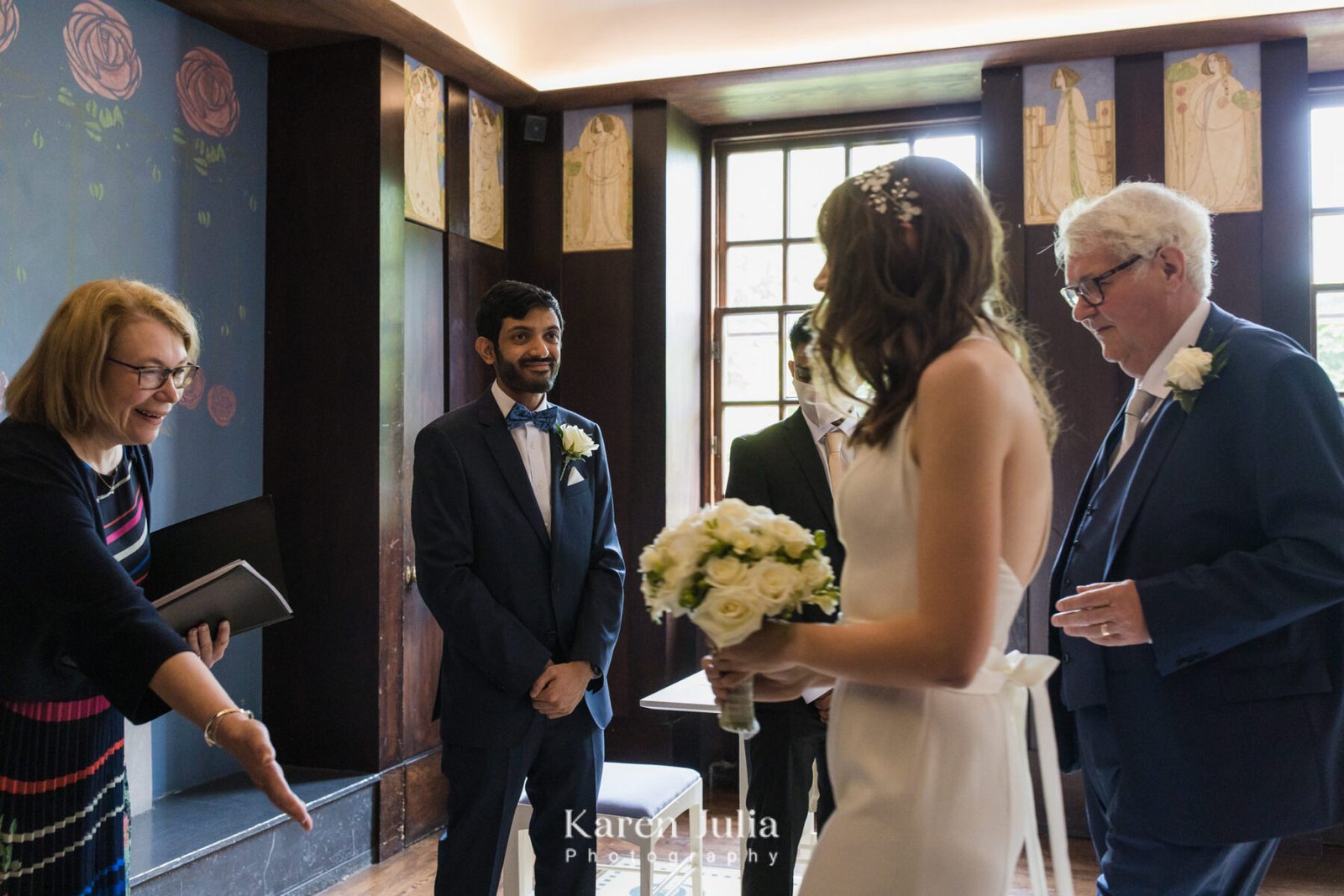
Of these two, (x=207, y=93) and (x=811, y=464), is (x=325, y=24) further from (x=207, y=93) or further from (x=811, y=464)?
(x=811, y=464)

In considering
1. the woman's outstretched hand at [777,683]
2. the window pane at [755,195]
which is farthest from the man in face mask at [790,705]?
the window pane at [755,195]

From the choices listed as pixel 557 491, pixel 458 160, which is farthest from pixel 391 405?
A: pixel 557 491

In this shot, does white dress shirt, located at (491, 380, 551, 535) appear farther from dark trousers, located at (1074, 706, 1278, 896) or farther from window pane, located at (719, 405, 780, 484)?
window pane, located at (719, 405, 780, 484)

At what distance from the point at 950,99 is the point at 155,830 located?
14.4ft

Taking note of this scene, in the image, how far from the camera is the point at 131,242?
388 cm

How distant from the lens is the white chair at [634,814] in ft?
10.5

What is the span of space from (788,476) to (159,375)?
165cm

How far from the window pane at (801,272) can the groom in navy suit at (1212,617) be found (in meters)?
3.42

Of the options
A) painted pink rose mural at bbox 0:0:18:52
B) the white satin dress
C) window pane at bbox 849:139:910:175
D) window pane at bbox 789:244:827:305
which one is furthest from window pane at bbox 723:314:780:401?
the white satin dress

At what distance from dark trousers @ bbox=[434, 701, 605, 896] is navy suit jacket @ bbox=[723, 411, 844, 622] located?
0.72 meters

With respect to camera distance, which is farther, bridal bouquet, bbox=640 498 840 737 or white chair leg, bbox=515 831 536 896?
white chair leg, bbox=515 831 536 896

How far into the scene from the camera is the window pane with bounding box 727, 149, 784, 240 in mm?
5605


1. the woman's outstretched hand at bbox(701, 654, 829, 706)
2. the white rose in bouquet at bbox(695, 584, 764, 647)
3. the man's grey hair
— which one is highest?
the man's grey hair

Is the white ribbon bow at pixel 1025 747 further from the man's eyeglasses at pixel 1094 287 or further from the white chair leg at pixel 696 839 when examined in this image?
the white chair leg at pixel 696 839
